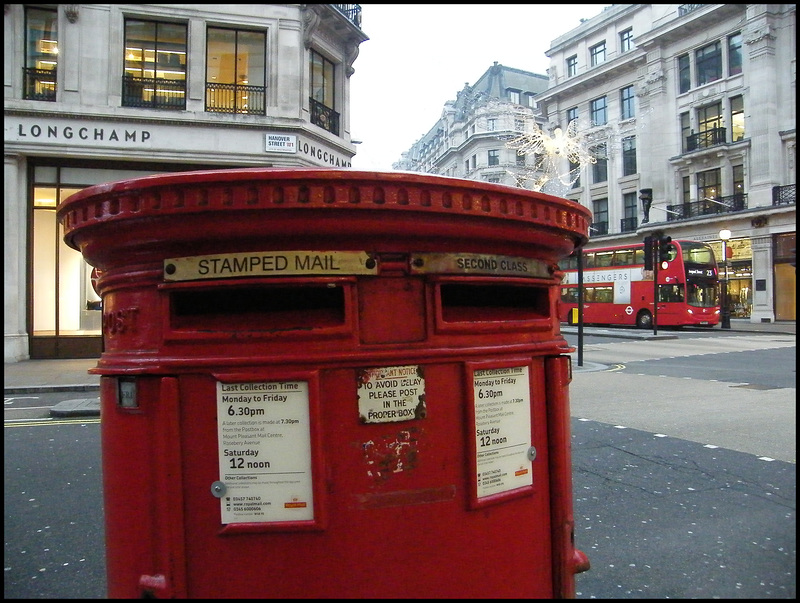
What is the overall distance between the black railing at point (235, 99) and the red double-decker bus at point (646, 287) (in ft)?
45.6

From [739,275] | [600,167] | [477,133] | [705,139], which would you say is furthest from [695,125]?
[477,133]

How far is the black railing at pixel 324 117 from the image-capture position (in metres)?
14.3

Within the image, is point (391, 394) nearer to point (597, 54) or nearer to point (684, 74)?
point (684, 74)

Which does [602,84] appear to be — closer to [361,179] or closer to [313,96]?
[313,96]

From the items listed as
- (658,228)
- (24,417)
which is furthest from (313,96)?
(658,228)

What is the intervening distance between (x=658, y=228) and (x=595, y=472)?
114ft

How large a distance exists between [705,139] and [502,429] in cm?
Result: 3743

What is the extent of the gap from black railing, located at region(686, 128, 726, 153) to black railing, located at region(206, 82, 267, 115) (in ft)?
91.4

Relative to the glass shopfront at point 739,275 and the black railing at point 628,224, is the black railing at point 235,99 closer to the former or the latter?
the glass shopfront at point 739,275

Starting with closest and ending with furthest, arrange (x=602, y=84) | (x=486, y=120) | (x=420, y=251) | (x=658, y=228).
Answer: (x=420, y=251) < (x=658, y=228) < (x=602, y=84) < (x=486, y=120)

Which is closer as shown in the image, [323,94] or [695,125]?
[323,94]

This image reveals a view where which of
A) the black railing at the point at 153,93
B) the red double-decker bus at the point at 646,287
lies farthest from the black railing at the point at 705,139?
the black railing at the point at 153,93

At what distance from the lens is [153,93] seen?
13836 mm

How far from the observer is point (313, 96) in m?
14.2
